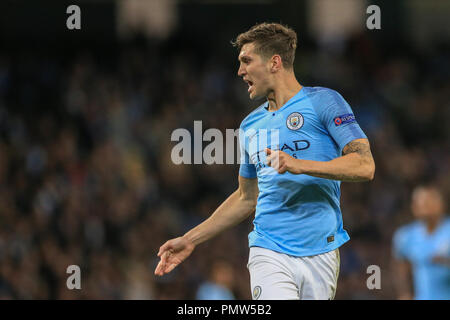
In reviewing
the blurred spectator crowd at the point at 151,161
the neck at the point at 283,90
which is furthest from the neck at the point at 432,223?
the neck at the point at 283,90

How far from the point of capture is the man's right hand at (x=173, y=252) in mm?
4508

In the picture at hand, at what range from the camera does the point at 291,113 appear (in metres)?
4.39

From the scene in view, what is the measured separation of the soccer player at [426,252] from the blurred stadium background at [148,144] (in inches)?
87.4

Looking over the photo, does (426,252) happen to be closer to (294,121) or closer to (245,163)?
(245,163)

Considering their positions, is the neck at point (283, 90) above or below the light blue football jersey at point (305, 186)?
above

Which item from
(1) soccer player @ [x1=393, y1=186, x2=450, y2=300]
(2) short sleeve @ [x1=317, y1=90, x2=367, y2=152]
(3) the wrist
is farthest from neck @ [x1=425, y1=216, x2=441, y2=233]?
(3) the wrist

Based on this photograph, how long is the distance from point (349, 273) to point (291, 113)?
20.8ft

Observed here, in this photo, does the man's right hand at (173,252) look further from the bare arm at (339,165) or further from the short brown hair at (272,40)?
the short brown hair at (272,40)

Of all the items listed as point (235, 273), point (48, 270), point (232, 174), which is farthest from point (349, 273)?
point (48, 270)

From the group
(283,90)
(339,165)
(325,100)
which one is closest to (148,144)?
(283,90)

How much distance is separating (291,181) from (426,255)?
3.42m

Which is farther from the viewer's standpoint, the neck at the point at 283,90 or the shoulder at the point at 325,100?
the neck at the point at 283,90

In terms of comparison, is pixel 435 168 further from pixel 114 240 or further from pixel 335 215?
pixel 335 215

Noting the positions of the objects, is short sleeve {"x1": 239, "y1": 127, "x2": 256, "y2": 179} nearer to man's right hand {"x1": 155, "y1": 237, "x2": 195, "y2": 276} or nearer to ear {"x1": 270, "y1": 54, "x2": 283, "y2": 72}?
ear {"x1": 270, "y1": 54, "x2": 283, "y2": 72}
